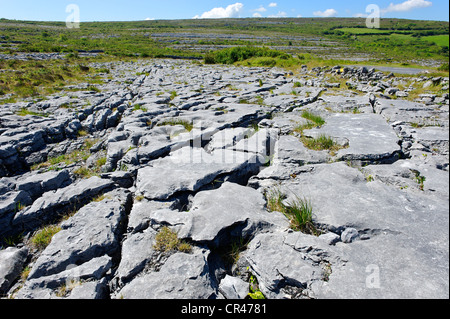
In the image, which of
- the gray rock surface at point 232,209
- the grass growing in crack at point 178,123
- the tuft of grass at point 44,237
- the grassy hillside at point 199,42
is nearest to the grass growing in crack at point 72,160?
the gray rock surface at point 232,209

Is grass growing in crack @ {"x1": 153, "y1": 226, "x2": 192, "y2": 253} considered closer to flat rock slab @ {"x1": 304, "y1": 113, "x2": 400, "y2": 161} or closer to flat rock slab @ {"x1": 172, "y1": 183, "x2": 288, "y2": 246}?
flat rock slab @ {"x1": 172, "y1": 183, "x2": 288, "y2": 246}

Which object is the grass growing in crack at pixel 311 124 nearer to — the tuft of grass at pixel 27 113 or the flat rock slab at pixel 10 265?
the flat rock slab at pixel 10 265

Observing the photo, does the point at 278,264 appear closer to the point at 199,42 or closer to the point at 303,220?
the point at 303,220

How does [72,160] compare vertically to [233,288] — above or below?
above

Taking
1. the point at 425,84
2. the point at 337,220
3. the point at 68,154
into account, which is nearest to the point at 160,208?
the point at 337,220

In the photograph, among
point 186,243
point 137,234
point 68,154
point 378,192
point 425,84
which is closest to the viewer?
point 186,243

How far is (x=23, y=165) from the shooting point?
21.1 ft

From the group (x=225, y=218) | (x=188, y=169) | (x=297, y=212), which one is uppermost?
(x=188, y=169)

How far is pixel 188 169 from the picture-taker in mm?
4613

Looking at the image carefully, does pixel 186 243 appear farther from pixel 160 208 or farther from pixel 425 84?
pixel 425 84

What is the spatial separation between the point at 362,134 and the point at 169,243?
→ 5.22m

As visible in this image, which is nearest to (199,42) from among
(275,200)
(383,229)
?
(275,200)

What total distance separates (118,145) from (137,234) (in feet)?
12.3
